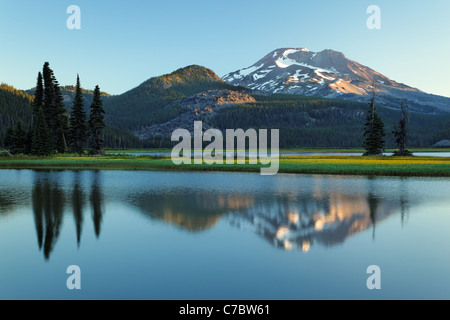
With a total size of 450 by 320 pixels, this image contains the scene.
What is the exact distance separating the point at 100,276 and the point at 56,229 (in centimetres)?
870

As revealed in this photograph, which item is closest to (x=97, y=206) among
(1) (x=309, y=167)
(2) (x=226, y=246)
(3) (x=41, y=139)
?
(2) (x=226, y=246)

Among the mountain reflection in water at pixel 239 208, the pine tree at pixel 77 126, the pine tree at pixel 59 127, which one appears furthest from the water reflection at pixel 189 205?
the pine tree at pixel 59 127

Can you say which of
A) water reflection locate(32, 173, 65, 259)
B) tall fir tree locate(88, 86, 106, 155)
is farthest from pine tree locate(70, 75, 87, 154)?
water reflection locate(32, 173, 65, 259)

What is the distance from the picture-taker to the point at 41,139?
91188mm

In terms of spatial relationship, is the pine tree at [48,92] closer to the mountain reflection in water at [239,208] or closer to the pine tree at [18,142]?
the pine tree at [18,142]

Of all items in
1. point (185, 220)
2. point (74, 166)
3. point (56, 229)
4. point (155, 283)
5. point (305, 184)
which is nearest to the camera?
point (155, 283)

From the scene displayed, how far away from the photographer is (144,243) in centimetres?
1797

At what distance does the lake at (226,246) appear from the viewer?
41.0 feet

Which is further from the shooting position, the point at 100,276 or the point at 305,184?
the point at 305,184

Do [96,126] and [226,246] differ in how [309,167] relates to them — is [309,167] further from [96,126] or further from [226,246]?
[96,126]

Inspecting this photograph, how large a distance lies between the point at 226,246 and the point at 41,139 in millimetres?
88645

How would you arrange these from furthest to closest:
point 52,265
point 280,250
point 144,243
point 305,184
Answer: point 305,184 < point 144,243 < point 280,250 < point 52,265
